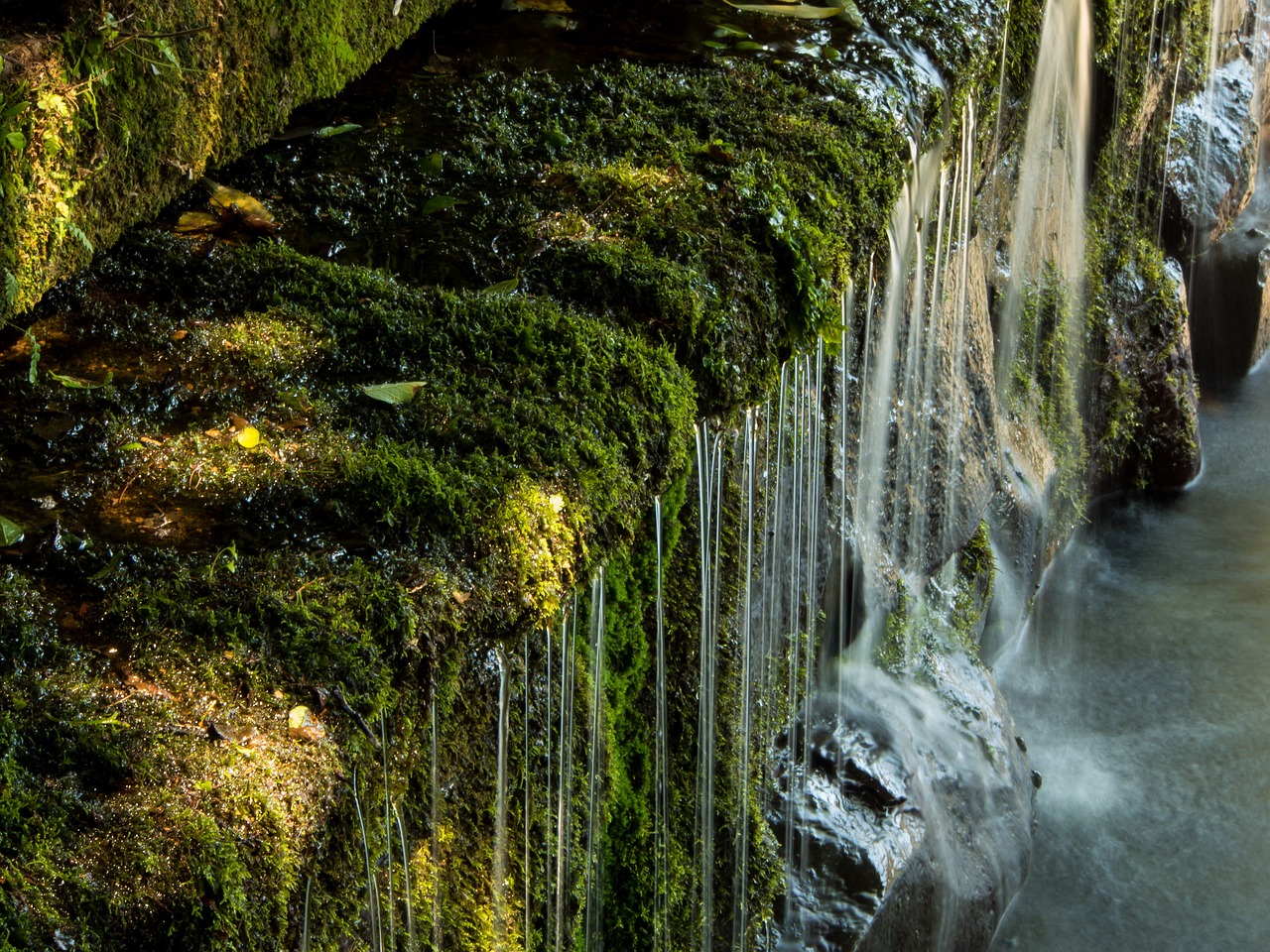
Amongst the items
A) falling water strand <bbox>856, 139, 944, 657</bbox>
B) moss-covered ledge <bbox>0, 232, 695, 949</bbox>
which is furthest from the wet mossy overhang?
falling water strand <bbox>856, 139, 944, 657</bbox>

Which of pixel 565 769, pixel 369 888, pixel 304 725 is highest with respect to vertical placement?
pixel 304 725

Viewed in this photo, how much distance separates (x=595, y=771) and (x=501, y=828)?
510 mm

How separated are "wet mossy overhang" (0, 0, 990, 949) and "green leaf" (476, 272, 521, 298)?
12 mm

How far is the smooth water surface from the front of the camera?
17.9 ft

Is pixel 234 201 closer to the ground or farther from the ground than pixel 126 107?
closer to the ground

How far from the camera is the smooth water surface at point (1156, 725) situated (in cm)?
545

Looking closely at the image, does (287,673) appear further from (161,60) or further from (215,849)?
(161,60)

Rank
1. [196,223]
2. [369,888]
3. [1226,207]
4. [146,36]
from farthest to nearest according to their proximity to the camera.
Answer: [1226,207] < [196,223] < [146,36] < [369,888]

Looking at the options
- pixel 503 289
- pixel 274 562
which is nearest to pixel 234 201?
pixel 503 289

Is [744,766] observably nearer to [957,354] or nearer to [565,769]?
[565,769]

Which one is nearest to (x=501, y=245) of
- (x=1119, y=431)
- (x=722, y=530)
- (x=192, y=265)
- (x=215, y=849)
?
(x=192, y=265)

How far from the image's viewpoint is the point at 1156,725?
6602 mm

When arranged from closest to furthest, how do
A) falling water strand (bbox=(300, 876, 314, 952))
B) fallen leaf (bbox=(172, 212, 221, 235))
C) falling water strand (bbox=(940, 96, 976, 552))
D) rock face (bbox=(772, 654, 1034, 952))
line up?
1. falling water strand (bbox=(300, 876, 314, 952))
2. fallen leaf (bbox=(172, 212, 221, 235))
3. rock face (bbox=(772, 654, 1034, 952))
4. falling water strand (bbox=(940, 96, 976, 552))

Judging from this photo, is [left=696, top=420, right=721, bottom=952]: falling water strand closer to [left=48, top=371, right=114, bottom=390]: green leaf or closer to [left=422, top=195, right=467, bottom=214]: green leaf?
[left=422, top=195, right=467, bottom=214]: green leaf
